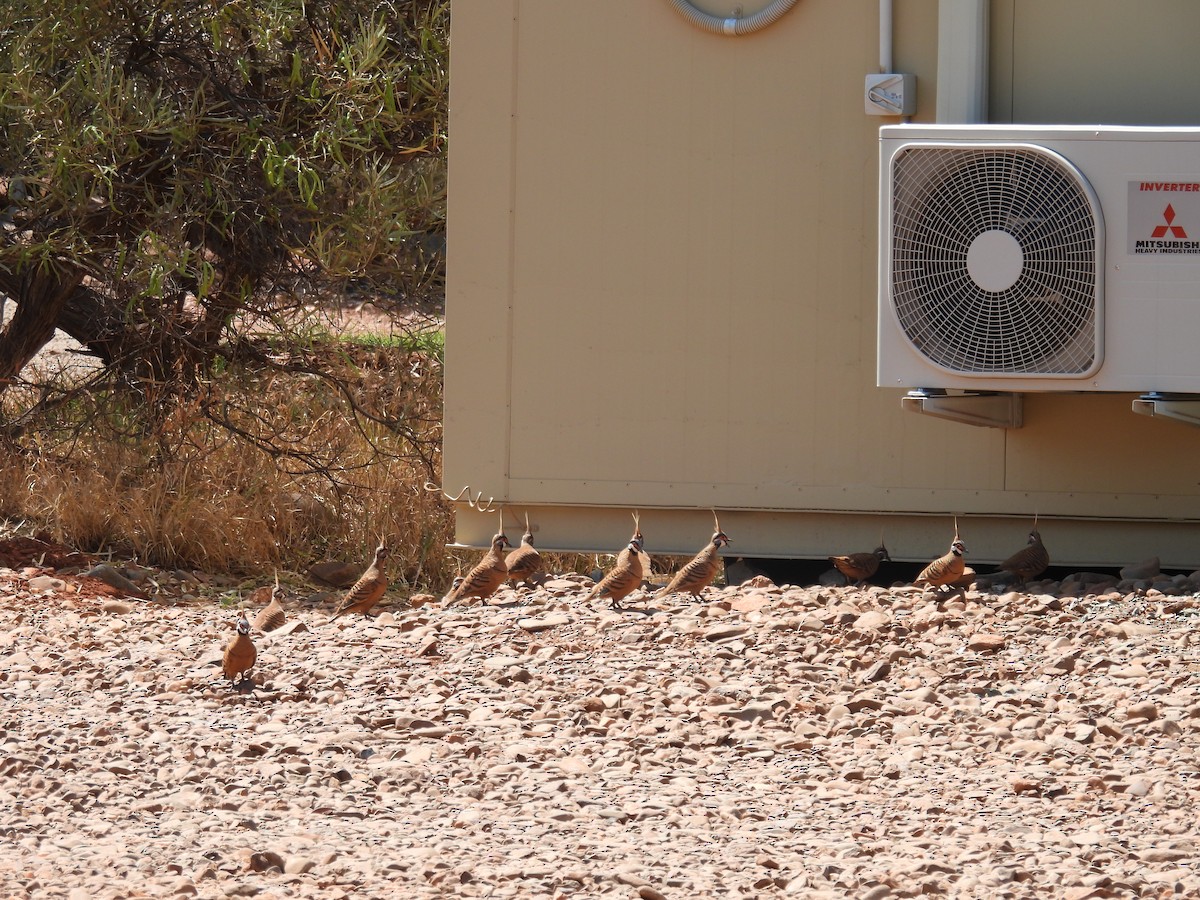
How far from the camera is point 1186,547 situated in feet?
24.1

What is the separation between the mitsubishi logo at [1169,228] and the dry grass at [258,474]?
17.1ft

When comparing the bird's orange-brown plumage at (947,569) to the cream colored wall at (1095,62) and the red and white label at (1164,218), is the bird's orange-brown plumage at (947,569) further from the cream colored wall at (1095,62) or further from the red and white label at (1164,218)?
the cream colored wall at (1095,62)

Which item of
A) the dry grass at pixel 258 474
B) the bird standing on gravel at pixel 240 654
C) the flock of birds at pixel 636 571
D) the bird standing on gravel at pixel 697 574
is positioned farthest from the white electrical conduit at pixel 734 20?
the dry grass at pixel 258 474

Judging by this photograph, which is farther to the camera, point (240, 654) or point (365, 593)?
point (365, 593)

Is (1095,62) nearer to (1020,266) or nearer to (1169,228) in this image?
(1169,228)

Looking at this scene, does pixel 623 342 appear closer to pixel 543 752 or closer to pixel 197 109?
pixel 543 752

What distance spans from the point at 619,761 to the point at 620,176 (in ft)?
11.2

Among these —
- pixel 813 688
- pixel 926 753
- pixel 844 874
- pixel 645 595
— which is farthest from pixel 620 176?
pixel 844 874

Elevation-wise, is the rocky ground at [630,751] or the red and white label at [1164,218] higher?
the red and white label at [1164,218]

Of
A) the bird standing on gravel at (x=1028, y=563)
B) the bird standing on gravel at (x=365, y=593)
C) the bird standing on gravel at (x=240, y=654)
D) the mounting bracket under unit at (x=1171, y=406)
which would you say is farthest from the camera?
the bird standing on gravel at (x=365, y=593)

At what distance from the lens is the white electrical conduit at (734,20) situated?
727 centimetres

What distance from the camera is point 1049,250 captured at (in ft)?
20.4

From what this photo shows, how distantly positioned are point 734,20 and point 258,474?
4770mm

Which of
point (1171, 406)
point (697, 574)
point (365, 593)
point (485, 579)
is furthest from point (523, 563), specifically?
point (1171, 406)
